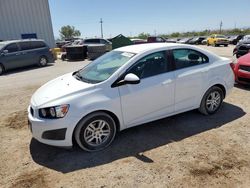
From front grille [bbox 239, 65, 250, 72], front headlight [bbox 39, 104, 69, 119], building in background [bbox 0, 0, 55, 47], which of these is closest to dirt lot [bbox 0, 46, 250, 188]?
front headlight [bbox 39, 104, 69, 119]

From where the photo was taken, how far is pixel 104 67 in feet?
13.7

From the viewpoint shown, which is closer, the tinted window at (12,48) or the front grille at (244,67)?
the front grille at (244,67)

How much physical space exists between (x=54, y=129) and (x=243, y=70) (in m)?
5.61

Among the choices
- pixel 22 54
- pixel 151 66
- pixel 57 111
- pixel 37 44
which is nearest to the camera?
pixel 57 111

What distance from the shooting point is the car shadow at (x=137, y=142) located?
3.41m

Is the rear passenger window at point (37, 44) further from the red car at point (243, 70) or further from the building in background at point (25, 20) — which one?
the red car at point (243, 70)

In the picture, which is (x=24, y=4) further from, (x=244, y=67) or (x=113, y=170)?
(x=113, y=170)

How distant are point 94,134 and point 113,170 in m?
0.68

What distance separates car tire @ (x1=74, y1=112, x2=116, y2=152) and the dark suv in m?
10.3

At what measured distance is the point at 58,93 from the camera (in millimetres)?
3592

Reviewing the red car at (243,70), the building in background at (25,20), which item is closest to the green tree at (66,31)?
the building in background at (25,20)

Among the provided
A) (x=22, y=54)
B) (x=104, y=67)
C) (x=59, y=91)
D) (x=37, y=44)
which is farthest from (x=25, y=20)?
(x=59, y=91)

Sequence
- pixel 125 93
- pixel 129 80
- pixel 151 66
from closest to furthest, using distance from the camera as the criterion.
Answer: pixel 129 80, pixel 125 93, pixel 151 66

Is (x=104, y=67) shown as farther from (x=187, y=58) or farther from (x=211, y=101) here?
(x=211, y=101)
